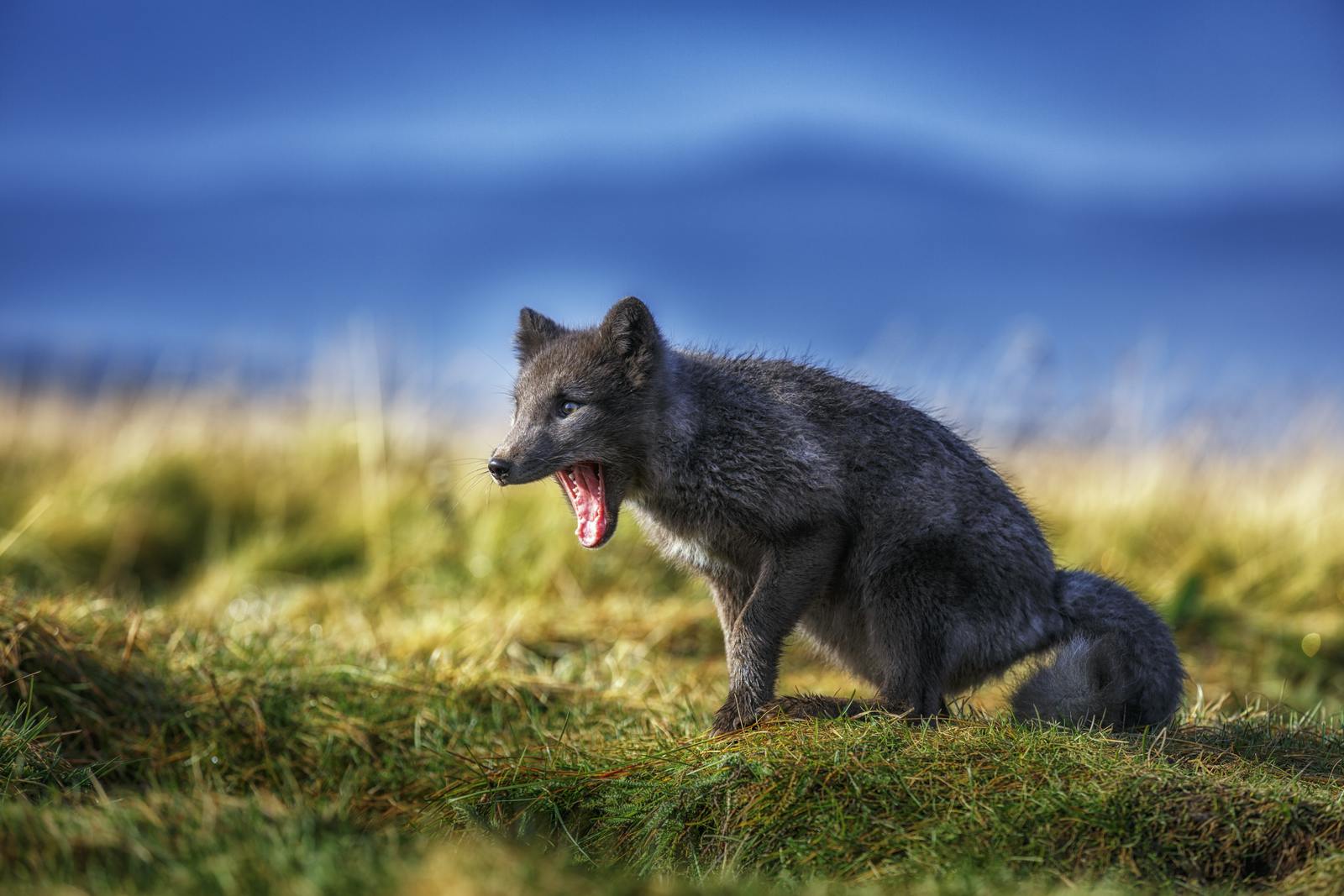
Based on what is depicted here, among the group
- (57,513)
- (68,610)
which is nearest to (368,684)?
(68,610)

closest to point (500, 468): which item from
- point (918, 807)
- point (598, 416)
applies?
point (598, 416)

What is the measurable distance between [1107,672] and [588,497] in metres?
1.91

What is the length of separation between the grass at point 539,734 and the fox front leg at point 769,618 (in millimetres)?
280

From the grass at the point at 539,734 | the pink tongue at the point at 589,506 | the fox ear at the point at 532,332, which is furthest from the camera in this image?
the fox ear at the point at 532,332

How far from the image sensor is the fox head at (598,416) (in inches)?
165

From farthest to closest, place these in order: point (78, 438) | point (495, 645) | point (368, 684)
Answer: point (78, 438)
point (495, 645)
point (368, 684)

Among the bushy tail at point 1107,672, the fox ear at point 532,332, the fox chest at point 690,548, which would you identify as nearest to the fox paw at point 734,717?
the fox chest at point 690,548

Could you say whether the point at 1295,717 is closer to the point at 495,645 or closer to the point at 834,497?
the point at 834,497

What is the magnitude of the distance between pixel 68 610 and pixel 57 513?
13.2ft

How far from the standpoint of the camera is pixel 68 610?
5.02 metres

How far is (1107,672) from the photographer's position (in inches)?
167

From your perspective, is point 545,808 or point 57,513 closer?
point 545,808

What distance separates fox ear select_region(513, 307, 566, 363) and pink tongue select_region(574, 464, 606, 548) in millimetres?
559

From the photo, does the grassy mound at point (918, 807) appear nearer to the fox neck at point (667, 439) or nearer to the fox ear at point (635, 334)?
the fox neck at point (667, 439)
